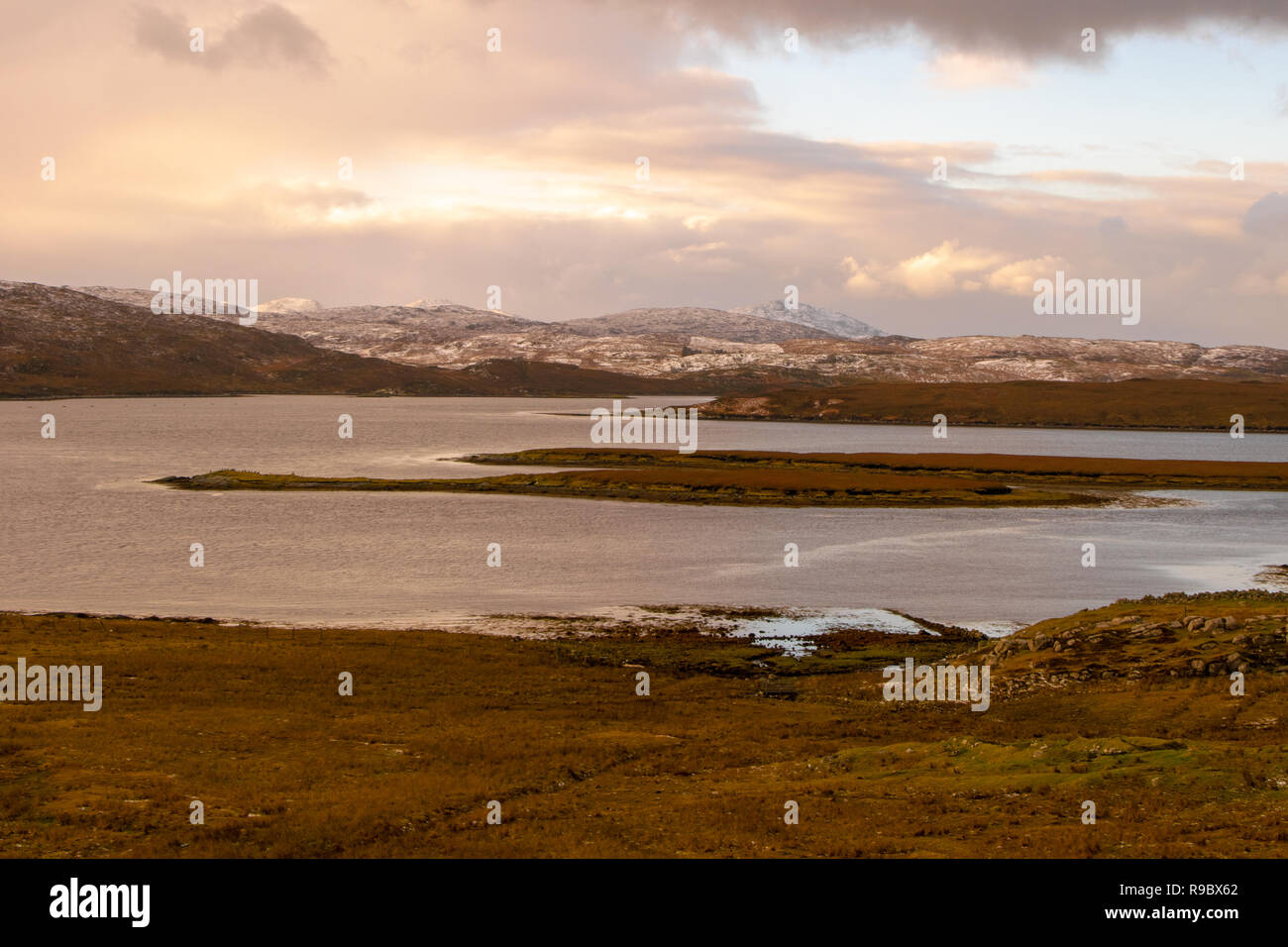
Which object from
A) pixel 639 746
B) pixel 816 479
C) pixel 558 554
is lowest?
pixel 639 746

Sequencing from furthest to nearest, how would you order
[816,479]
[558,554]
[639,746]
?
[816,479]
[558,554]
[639,746]

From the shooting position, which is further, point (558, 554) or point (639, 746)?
point (558, 554)

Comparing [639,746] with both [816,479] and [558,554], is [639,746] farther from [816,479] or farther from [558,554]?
[816,479]

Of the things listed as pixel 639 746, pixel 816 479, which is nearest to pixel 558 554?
pixel 639 746

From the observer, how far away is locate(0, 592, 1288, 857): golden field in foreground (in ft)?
70.6

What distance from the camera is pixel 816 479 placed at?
129m

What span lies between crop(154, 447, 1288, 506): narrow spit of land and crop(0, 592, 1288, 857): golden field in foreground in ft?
229

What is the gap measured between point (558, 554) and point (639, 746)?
50.6 meters

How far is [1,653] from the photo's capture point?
136 feet

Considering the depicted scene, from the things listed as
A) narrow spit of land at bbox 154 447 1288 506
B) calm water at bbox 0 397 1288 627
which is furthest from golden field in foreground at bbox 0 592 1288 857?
narrow spit of land at bbox 154 447 1288 506

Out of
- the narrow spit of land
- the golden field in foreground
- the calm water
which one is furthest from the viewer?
the narrow spit of land

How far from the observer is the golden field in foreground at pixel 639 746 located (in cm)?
2152

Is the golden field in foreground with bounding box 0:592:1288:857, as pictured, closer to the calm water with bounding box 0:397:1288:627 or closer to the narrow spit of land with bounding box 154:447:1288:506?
the calm water with bounding box 0:397:1288:627
